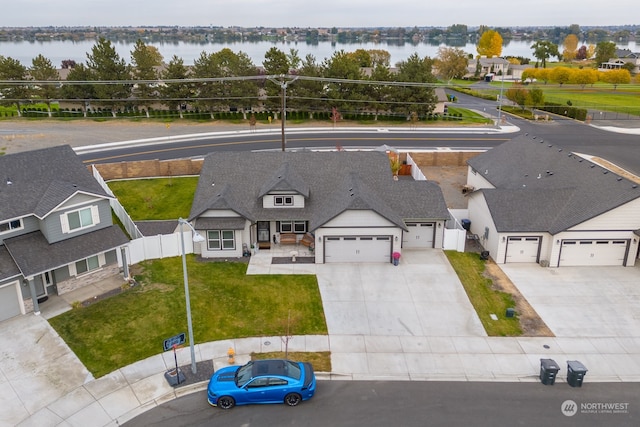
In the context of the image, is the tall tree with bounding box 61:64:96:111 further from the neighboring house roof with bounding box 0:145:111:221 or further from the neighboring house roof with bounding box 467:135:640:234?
the neighboring house roof with bounding box 467:135:640:234

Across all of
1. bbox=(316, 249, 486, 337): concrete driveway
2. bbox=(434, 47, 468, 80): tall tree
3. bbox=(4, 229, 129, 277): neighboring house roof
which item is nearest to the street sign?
bbox=(316, 249, 486, 337): concrete driveway

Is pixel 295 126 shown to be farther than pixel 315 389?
Yes

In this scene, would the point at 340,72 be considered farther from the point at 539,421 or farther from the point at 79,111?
the point at 539,421

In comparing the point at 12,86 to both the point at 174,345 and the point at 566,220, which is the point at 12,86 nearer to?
the point at 174,345

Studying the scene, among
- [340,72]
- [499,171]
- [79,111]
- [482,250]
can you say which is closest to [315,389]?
[482,250]

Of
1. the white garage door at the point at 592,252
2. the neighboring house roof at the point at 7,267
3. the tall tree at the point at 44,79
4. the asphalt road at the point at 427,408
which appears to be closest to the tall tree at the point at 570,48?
the tall tree at the point at 44,79
